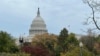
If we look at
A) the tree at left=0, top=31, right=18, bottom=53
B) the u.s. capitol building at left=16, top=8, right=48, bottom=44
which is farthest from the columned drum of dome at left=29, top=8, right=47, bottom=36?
the tree at left=0, top=31, right=18, bottom=53

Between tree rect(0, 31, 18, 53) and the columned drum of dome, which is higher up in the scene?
the columned drum of dome

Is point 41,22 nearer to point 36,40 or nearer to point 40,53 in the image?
point 36,40

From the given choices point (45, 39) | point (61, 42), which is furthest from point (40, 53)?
point (45, 39)

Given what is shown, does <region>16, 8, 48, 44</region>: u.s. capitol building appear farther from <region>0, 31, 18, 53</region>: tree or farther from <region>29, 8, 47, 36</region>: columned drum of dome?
<region>0, 31, 18, 53</region>: tree

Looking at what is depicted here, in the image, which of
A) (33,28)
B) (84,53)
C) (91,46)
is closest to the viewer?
(84,53)

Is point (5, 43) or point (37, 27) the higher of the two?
point (37, 27)

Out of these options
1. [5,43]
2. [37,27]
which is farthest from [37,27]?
[5,43]

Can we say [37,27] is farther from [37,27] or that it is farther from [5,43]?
[5,43]

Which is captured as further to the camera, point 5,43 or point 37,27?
point 37,27

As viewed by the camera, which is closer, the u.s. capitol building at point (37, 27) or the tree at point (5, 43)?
the tree at point (5, 43)

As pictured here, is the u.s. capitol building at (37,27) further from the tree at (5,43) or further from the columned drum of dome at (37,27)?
the tree at (5,43)

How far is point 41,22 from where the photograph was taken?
559 ft

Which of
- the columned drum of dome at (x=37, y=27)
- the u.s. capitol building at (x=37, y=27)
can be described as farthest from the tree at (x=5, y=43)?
the columned drum of dome at (x=37, y=27)

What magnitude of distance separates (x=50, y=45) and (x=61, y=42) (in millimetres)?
3317
